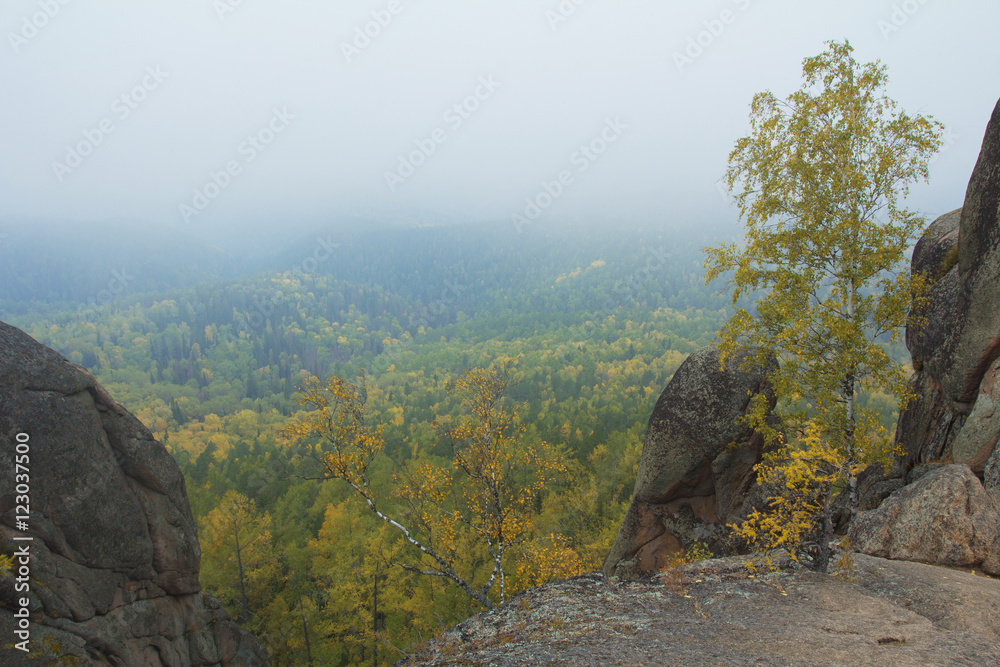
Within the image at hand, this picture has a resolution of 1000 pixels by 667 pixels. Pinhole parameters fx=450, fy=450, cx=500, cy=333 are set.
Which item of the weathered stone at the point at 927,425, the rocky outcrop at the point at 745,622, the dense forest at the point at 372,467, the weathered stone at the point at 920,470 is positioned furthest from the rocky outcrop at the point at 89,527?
the weathered stone at the point at 927,425

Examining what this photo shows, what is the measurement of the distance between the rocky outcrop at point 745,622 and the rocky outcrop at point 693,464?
727cm

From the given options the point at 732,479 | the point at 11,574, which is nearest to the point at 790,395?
the point at 732,479

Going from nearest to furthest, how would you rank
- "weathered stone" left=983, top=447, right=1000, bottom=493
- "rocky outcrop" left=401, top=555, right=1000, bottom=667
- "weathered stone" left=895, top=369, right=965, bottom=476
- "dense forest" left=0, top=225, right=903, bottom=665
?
"rocky outcrop" left=401, top=555, right=1000, bottom=667 → "weathered stone" left=983, top=447, right=1000, bottom=493 → "weathered stone" left=895, top=369, right=965, bottom=476 → "dense forest" left=0, top=225, right=903, bottom=665

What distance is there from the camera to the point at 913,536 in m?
9.88

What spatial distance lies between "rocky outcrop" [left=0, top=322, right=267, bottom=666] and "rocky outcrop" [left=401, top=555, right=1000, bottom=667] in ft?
41.5

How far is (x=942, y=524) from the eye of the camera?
958 cm

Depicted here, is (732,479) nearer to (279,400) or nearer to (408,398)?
(408,398)

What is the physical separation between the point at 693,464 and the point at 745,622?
1050cm

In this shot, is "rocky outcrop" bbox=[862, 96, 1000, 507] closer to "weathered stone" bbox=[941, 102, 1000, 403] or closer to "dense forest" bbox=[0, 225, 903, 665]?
"weathered stone" bbox=[941, 102, 1000, 403]

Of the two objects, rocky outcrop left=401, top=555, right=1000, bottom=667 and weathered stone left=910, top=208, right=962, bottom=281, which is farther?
weathered stone left=910, top=208, right=962, bottom=281

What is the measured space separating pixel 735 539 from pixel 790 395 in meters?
5.60

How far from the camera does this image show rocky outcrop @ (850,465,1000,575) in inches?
361

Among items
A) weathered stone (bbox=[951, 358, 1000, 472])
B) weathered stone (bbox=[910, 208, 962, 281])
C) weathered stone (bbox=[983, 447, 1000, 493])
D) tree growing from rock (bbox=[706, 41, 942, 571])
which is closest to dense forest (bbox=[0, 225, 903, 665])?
tree growing from rock (bbox=[706, 41, 942, 571])

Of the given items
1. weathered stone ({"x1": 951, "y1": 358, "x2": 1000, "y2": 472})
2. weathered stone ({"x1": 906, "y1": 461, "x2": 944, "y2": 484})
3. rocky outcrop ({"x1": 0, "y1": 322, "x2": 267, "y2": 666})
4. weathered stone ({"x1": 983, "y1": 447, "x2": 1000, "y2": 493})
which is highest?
weathered stone ({"x1": 951, "y1": 358, "x2": 1000, "y2": 472})
